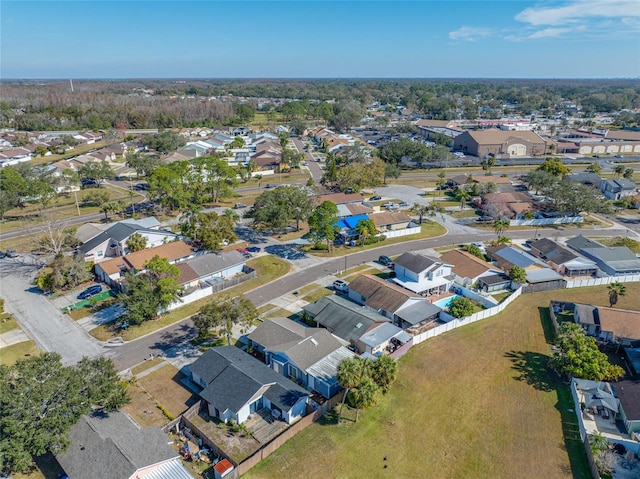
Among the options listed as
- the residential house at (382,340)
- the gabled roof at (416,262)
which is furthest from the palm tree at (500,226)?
the residential house at (382,340)

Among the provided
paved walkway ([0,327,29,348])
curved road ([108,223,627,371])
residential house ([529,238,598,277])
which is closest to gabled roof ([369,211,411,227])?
curved road ([108,223,627,371])

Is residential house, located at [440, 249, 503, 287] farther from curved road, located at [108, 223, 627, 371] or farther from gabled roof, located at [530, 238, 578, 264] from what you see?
curved road, located at [108, 223, 627, 371]

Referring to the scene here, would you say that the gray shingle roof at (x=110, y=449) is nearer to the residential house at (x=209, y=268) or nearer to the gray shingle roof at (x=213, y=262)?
the residential house at (x=209, y=268)

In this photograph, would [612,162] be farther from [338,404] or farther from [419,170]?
[338,404]

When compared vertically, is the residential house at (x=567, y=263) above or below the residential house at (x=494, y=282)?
above

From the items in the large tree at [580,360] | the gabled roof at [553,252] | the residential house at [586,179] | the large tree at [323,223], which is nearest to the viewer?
the large tree at [580,360]

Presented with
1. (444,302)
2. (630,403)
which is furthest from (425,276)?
(630,403)
